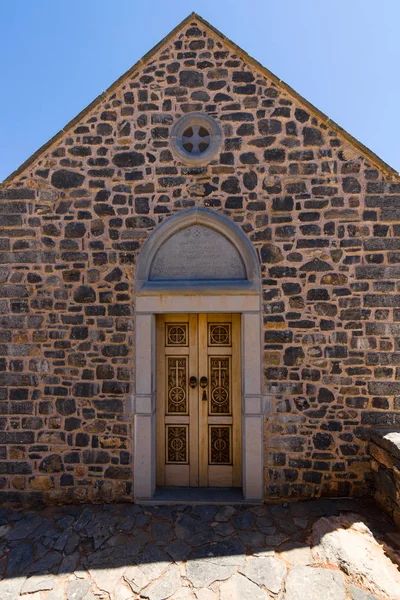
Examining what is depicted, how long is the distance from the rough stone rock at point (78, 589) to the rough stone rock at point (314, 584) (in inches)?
65.6

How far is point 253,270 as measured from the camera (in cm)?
427

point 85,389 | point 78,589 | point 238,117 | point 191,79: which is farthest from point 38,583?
point 191,79

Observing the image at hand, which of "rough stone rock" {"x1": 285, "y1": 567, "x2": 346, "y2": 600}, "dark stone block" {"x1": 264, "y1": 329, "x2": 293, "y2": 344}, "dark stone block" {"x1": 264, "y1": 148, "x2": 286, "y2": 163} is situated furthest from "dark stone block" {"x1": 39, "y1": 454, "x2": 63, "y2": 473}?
"dark stone block" {"x1": 264, "y1": 148, "x2": 286, "y2": 163}

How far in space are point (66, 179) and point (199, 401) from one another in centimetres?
335

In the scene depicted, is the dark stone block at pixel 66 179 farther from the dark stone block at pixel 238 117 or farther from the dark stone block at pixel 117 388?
the dark stone block at pixel 117 388

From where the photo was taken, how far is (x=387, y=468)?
3.76m

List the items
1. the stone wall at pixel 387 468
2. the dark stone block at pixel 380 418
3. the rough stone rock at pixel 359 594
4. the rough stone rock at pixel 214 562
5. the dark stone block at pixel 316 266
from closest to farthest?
the rough stone rock at pixel 359 594 → the rough stone rock at pixel 214 562 → the stone wall at pixel 387 468 → the dark stone block at pixel 380 418 → the dark stone block at pixel 316 266

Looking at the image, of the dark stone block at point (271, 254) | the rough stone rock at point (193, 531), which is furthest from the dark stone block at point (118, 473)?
the dark stone block at point (271, 254)

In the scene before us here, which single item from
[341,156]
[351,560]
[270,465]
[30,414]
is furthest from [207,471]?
[341,156]

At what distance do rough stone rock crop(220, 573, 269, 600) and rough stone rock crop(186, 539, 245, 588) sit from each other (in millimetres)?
78

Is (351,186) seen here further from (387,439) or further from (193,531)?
(193,531)

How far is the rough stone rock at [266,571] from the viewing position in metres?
2.91

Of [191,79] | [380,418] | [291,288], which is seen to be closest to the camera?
[380,418]

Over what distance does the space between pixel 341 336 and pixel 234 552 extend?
257 cm
